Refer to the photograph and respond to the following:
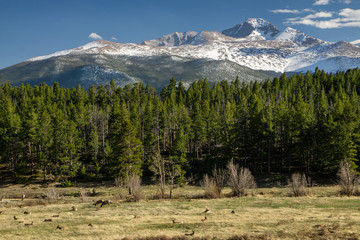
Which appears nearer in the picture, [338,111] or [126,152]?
[126,152]

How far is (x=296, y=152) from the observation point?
5547cm

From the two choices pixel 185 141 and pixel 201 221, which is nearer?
pixel 201 221

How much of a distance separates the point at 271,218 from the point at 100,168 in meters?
50.1

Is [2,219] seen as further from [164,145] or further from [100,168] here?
[164,145]

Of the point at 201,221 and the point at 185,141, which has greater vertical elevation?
the point at 185,141

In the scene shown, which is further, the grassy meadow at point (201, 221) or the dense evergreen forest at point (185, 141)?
the dense evergreen forest at point (185, 141)

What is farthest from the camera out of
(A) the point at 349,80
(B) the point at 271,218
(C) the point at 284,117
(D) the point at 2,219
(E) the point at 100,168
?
(A) the point at 349,80

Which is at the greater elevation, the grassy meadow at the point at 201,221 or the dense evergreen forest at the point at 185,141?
the dense evergreen forest at the point at 185,141

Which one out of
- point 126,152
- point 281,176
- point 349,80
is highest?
point 349,80

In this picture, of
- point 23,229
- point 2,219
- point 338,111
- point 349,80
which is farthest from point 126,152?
point 349,80

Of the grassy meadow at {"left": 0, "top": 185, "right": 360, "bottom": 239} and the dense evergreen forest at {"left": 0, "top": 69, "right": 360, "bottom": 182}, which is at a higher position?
the dense evergreen forest at {"left": 0, "top": 69, "right": 360, "bottom": 182}

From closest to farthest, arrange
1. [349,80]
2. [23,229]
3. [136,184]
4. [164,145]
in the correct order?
[23,229]
[136,184]
[164,145]
[349,80]

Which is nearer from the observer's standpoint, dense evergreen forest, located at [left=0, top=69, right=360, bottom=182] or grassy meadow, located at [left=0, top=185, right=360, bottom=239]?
grassy meadow, located at [left=0, top=185, right=360, bottom=239]

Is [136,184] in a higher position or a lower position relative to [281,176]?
higher
